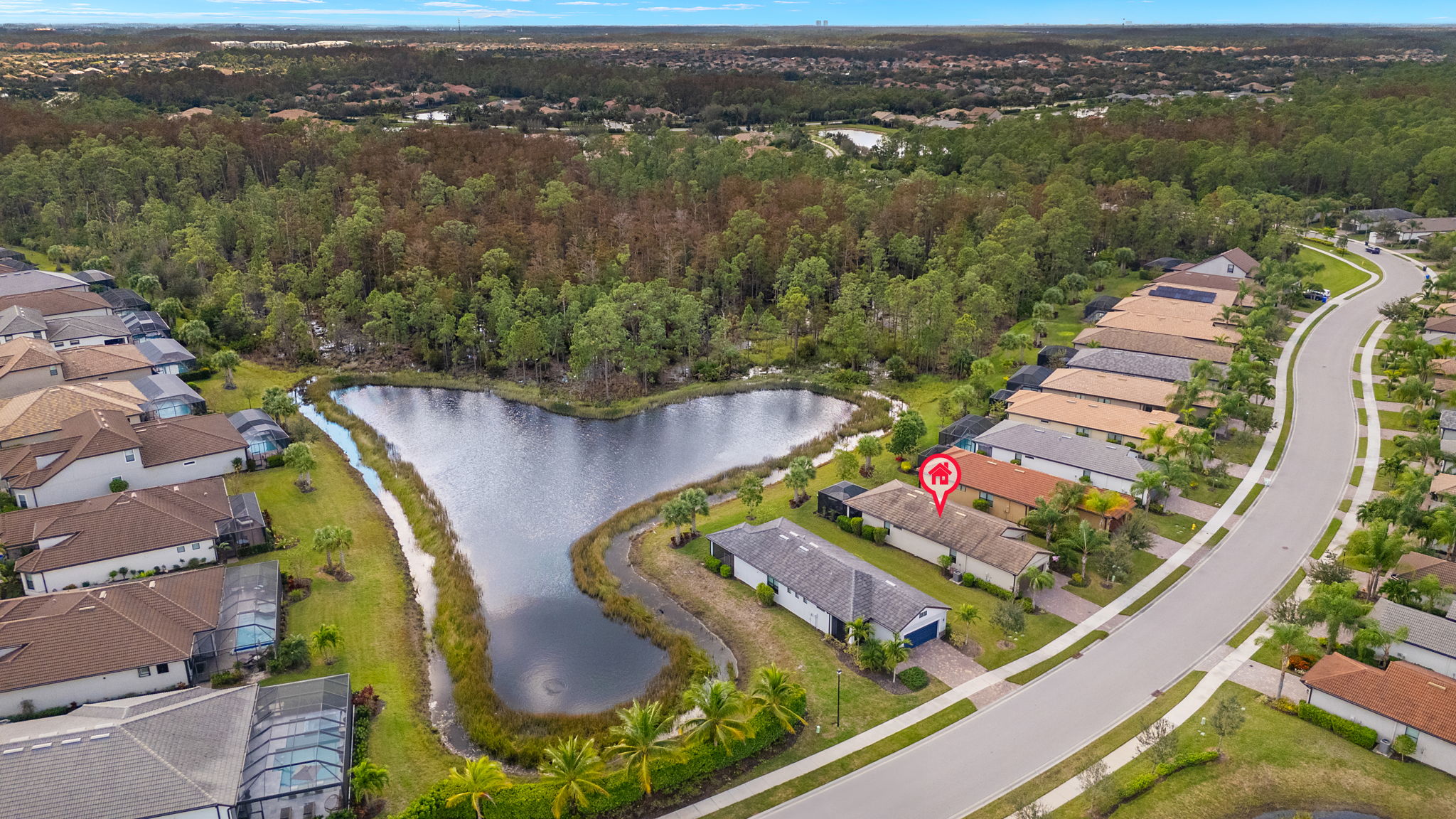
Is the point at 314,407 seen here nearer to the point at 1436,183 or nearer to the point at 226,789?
the point at 226,789

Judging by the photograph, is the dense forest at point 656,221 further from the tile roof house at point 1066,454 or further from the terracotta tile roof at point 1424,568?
the terracotta tile roof at point 1424,568

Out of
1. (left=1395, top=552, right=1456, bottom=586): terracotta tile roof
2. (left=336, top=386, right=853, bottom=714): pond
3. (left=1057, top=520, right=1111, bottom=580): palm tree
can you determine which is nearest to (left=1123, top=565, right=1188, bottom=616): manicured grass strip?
(left=1057, top=520, right=1111, bottom=580): palm tree

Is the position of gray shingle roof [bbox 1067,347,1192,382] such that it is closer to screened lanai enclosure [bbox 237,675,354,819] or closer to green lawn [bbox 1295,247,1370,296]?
green lawn [bbox 1295,247,1370,296]

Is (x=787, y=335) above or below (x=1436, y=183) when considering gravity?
below

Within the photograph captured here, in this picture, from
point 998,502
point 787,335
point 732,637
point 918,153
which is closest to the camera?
point 732,637

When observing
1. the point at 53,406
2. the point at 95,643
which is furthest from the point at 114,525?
the point at 53,406

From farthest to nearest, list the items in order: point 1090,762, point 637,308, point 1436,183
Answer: point 1436,183 → point 637,308 → point 1090,762

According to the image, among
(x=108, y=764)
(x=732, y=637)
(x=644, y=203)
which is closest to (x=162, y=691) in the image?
(x=108, y=764)
